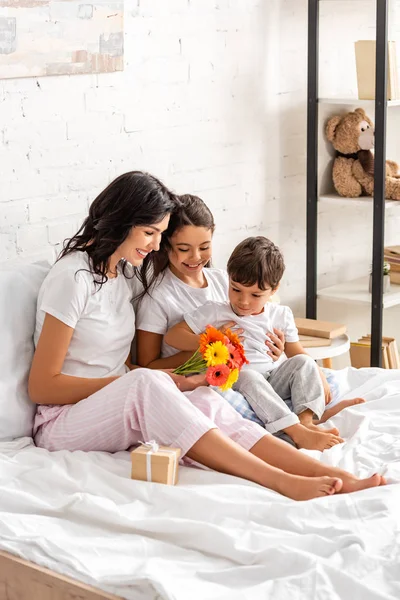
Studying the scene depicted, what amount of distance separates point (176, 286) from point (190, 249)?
135mm

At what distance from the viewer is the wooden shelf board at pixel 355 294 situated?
3521 millimetres

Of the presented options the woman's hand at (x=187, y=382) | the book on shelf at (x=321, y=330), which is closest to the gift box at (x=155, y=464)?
the woman's hand at (x=187, y=382)

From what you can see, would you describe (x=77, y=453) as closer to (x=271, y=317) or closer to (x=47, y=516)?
(x=47, y=516)

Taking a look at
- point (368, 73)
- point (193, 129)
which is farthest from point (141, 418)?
point (368, 73)

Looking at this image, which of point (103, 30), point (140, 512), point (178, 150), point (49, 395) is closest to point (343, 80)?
point (178, 150)

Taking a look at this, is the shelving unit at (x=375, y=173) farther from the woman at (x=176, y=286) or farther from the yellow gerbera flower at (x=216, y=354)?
the yellow gerbera flower at (x=216, y=354)

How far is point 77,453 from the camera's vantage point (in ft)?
7.09

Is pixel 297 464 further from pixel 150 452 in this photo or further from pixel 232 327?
pixel 232 327

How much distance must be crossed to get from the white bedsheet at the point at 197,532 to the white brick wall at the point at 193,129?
0.84m

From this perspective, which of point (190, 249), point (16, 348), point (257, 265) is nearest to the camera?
point (16, 348)

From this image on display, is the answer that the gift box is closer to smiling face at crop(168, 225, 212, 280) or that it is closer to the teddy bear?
smiling face at crop(168, 225, 212, 280)

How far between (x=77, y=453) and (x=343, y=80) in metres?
2.22

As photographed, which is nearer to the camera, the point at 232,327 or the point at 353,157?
the point at 232,327

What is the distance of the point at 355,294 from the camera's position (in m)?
3.64
